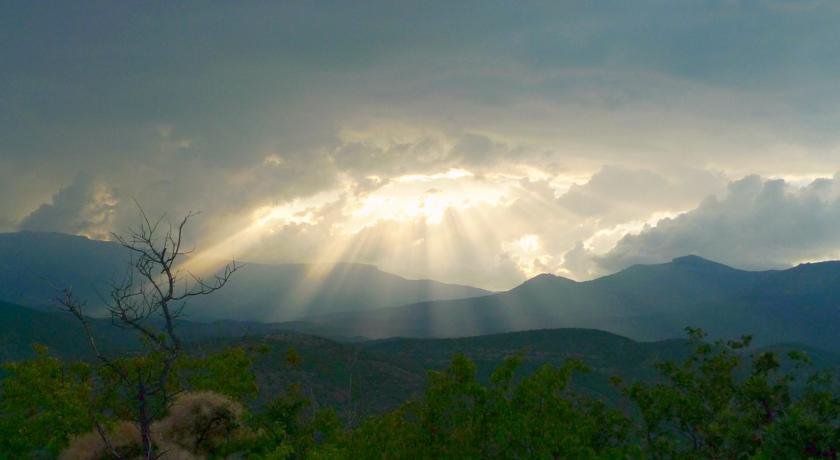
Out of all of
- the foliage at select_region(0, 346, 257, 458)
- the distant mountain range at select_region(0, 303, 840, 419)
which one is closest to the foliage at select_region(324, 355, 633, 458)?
the foliage at select_region(0, 346, 257, 458)

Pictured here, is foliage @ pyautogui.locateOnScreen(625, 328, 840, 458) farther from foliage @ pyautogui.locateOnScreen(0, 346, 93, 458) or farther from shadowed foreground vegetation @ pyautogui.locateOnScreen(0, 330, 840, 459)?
foliage @ pyautogui.locateOnScreen(0, 346, 93, 458)

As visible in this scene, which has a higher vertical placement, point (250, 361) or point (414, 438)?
point (250, 361)

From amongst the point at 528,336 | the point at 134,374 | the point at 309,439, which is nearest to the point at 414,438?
the point at 309,439

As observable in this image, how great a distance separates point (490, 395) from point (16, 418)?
1789 cm

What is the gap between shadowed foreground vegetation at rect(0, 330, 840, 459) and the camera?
18.0 meters

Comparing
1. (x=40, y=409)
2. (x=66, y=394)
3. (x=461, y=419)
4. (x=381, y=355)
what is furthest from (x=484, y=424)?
(x=381, y=355)

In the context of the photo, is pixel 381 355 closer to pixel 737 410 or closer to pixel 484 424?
pixel 737 410

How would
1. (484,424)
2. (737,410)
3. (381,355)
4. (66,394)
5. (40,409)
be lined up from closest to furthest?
(484,424), (66,394), (737,410), (40,409), (381,355)

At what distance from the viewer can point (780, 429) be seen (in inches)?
600

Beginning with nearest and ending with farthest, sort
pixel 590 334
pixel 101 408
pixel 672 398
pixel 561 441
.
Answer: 1. pixel 561 441
2. pixel 672 398
3. pixel 101 408
4. pixel 590 334

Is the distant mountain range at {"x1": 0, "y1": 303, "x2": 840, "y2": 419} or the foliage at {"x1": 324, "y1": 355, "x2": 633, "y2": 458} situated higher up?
the foliage at {"x1": 324, "y1": 355, "x2": 633, "y2": 458}

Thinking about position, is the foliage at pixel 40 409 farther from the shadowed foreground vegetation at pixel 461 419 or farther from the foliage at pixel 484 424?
the foliage at pixel 484 424

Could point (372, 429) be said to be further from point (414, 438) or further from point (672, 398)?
point (672, 398)

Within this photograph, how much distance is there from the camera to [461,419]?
18.9m
